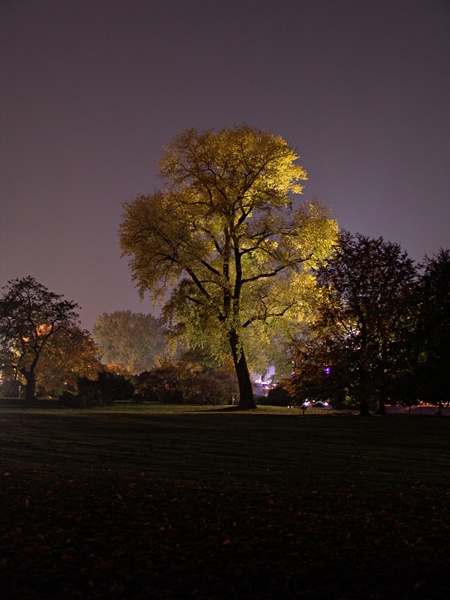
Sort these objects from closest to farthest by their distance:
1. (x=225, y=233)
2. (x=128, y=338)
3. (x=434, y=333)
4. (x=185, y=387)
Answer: (x=434, y=333)
(x=225, y=233)
(x=185, y=387)
(x=128, y=338)

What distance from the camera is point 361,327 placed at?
86.7 feet

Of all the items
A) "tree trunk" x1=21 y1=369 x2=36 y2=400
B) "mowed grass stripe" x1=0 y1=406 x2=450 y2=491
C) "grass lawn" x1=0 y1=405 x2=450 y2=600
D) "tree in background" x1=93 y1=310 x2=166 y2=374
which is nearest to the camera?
"grass lawn" x1=0 y1=405 x2=450 y2=600

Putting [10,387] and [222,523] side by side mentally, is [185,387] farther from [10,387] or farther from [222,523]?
[222,523]

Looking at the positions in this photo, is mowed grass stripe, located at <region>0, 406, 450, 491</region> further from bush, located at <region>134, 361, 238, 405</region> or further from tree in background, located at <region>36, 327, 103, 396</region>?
tree in background, located at <region>36, 327, 103, 396</region>

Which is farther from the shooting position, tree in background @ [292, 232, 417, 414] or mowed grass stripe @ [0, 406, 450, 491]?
tree in background @ [292, 232, 417, 414]

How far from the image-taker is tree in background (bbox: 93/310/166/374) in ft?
355

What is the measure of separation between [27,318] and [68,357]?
14.3 feet

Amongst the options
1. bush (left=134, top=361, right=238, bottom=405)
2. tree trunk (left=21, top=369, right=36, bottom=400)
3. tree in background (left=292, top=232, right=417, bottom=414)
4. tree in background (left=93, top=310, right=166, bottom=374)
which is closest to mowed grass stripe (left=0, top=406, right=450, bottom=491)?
tree in background (left=292, top=232, right=417, bottom=414)

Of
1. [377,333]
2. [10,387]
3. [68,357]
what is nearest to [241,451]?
[377,333]

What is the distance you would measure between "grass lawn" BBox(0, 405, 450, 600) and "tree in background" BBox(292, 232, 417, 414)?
12.4 metres

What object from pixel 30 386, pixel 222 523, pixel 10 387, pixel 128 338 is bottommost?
pixel 222 523

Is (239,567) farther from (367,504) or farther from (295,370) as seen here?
(295,370)

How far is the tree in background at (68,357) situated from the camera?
43.6m

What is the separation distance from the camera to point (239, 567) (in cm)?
530
